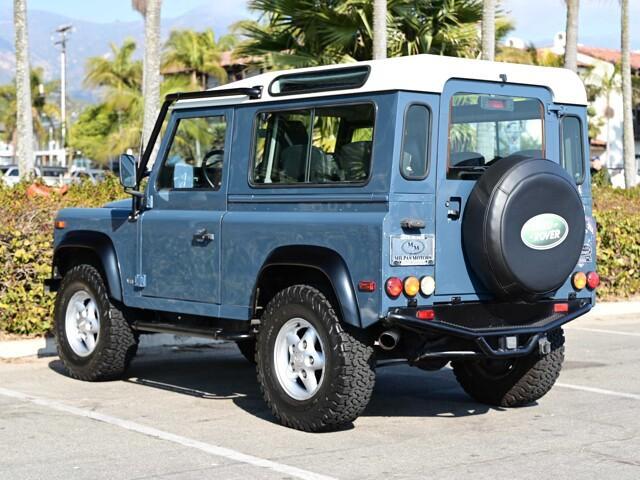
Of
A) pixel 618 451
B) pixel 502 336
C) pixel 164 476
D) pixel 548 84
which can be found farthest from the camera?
pixel 548 84

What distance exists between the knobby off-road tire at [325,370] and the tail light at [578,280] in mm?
1672

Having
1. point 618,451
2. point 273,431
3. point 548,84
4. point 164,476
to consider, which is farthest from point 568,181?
point 164,476

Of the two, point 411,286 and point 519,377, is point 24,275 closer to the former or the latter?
point 519,377

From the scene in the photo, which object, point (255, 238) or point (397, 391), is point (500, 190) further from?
point (397, 391)

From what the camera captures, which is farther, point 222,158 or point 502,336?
point 222,158

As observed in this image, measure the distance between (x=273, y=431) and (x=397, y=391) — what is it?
1.94 metres

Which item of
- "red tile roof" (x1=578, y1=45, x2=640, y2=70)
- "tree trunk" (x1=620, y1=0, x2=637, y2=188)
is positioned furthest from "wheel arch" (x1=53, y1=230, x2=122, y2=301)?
"red tile roof" (x1=578, y1=45, x2=640, y2=70)

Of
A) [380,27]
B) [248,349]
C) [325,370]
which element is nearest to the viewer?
[325,370]

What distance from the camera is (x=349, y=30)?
19.6 meters

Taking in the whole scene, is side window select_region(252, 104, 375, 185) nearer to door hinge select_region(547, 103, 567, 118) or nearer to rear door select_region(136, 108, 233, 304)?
rear door select_region(136, 108, 233, 304)

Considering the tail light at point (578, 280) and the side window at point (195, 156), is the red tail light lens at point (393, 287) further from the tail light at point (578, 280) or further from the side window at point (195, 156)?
the side window at point (195, 156)

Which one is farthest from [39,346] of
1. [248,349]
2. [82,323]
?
[248,349]

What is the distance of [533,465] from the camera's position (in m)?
6.94

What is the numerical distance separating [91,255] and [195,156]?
1.47 metres
